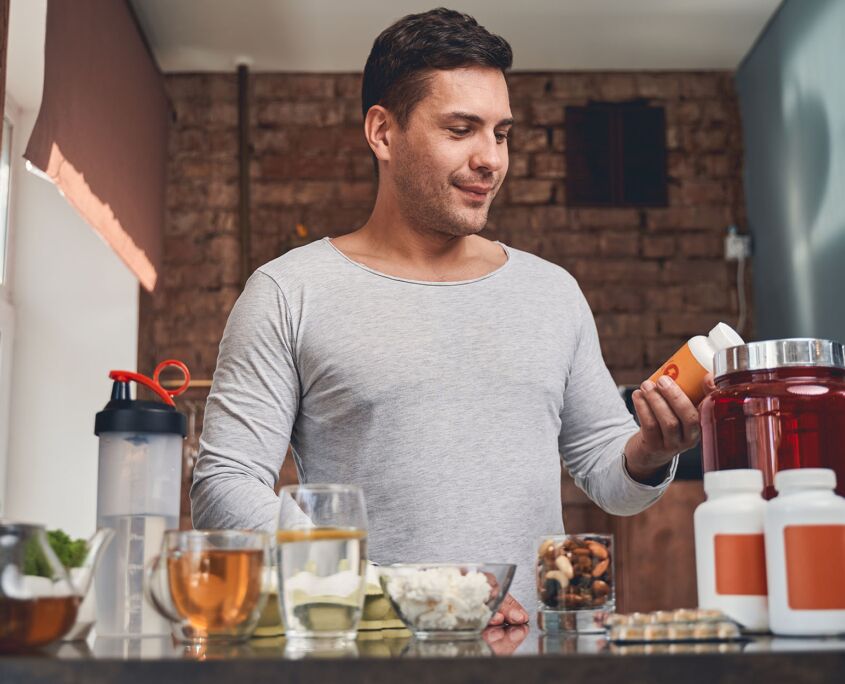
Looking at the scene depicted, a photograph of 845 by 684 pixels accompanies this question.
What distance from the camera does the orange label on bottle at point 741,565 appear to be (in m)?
0.81

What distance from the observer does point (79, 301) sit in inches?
151

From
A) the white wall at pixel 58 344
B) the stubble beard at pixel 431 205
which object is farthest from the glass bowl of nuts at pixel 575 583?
the white wall at pixel 58 344

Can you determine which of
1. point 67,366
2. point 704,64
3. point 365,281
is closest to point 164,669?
point 365,281

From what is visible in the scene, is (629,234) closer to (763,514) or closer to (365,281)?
(365,281)

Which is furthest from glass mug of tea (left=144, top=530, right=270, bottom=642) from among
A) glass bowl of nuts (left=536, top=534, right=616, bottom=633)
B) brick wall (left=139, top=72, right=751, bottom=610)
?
brick wall (left=139, top=72, right=751, bottom=610)

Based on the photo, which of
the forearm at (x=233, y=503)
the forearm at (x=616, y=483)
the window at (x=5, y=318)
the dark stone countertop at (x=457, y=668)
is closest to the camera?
the dark stone countertop at (x=457, y=668)

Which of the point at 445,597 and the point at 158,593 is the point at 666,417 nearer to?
the point at 445,597

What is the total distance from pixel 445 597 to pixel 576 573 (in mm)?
169

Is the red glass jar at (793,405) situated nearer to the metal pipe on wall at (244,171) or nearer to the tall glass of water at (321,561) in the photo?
the tall glass of water at (321,561)

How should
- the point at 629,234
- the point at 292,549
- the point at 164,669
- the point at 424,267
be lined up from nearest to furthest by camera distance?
the point at 164,669
the point at 292,549
the point at 424,267
the point at 629,234

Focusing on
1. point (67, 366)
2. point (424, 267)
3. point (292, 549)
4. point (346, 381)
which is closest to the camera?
point (292, 549)

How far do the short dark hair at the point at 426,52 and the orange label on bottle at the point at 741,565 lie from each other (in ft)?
3.09

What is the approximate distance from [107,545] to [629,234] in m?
3.63

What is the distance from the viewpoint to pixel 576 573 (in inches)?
36.8
